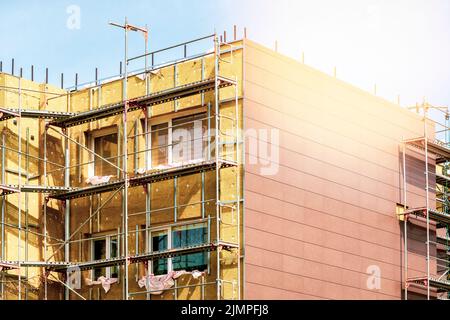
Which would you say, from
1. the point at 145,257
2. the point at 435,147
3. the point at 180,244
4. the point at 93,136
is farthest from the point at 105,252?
the point at 435,147

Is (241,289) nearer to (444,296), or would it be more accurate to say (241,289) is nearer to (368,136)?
(368,136)

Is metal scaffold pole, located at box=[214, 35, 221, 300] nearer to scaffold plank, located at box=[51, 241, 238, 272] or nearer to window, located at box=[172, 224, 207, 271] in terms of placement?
scaffold plank, located at box=[51, 241, 238, 272]

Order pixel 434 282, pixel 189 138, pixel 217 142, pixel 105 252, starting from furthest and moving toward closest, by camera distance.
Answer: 1. pixel 434 282
2. pixel 105 252
3. pixel 189 138
4. pixel 217 142

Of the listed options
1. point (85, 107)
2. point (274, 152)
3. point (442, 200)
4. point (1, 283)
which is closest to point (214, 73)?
point (274, 152)

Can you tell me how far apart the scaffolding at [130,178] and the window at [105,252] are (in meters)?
0.42

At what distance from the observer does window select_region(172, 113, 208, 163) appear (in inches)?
1324

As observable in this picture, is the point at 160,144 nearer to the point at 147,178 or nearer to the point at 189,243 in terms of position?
the point at 147,178

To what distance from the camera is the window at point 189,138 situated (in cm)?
3362

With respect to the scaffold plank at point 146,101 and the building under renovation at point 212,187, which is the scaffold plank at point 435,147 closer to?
the building under renovation at point 212,187

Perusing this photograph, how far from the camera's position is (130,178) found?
34062 millimetres

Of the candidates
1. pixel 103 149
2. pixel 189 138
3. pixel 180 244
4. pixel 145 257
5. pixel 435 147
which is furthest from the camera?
pixel 435 147

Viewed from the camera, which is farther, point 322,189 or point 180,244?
point 322,189

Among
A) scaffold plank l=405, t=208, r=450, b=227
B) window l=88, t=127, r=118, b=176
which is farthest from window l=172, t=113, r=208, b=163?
scaffold plank l=405, t=208, r=450, b=227

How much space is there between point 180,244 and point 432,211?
345 inches
